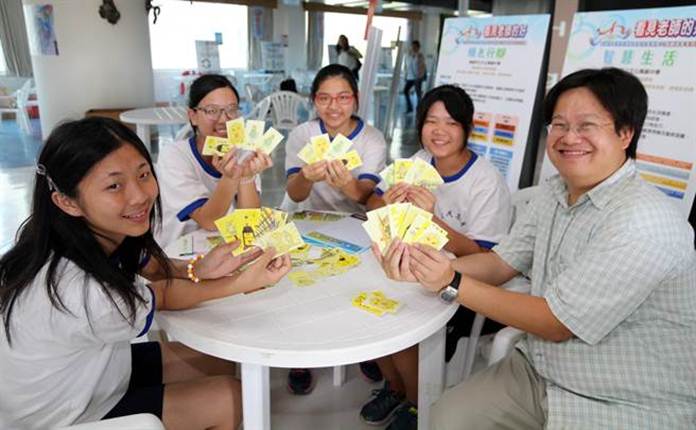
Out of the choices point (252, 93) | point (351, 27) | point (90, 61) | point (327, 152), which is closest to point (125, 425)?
point (327, 152)

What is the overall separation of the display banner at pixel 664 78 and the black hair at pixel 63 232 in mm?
2154

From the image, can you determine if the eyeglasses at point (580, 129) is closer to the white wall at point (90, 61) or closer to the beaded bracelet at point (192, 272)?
the beaded bracelet at point (192, 272)

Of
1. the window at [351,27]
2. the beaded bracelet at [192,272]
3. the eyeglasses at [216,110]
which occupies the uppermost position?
the window at [351,27]

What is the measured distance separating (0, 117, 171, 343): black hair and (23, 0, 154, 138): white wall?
5.76 meters

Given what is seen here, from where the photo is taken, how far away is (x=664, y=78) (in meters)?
2.15

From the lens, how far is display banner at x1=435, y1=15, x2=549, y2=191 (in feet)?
9.14

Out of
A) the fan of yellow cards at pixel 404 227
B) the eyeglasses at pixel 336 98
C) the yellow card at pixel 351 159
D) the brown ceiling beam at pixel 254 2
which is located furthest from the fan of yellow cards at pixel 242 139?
the brown ceiling beam at pixel 254 2

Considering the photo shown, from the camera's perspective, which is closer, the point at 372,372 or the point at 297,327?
the point at 297,327

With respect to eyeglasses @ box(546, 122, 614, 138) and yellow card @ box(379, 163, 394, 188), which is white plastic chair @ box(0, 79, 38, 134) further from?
eyeglasses @ box(546, 122, 614, 138)

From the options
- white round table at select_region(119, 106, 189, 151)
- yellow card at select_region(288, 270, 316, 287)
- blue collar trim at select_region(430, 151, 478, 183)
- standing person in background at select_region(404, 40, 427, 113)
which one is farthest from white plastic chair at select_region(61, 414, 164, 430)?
standing person in background at select_region(404, 40, 427, 113)

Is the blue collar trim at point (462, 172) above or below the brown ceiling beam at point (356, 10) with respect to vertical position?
below

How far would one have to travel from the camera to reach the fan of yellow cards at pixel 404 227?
133cm

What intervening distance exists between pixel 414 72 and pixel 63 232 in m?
11.4

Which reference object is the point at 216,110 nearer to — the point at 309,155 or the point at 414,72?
the point at 309,155
